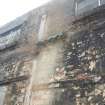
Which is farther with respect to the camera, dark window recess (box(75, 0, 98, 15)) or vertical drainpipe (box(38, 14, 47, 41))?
vertical drainpipe (box(38, 14, 47, 41))

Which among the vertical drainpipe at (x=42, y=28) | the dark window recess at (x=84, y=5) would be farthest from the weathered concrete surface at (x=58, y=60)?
the dark window recess at (x=84, y=5)

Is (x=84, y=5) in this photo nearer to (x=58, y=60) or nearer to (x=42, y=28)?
(x=42, y=28)

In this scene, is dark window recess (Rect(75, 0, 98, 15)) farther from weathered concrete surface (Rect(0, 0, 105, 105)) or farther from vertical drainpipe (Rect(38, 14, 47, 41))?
vertical drainpipe (Rect(38, 14, 47, 41))

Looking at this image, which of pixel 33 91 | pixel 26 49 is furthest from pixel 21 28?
pixel 33 91

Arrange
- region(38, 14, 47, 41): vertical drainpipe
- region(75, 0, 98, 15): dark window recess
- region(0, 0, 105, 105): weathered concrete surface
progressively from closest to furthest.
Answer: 1. region(0, 0, 105, 105): weathered concrete surface
2. region(75, 0, 98, 15): dark window recess
3. region(38, 14, 47, 41): vertical drainpipe

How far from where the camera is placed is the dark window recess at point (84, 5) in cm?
668

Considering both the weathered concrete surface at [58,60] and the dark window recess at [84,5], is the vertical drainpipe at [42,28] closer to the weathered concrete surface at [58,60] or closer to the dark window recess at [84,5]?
the weathered concrete surface at [58,60]

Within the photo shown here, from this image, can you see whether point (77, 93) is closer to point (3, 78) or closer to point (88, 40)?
point (88, 40)

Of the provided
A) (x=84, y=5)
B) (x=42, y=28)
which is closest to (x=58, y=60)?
(x=42, y=28)

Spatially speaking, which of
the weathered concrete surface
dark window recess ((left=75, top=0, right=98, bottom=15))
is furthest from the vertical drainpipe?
dark window recess ((left=75, top=0, right=98, bottom=15))

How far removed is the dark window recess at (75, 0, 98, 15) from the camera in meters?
6.68

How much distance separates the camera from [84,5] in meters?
7.02

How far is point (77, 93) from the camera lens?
5.17 metres

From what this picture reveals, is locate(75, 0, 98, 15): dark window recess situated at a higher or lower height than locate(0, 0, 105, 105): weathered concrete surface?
higher
